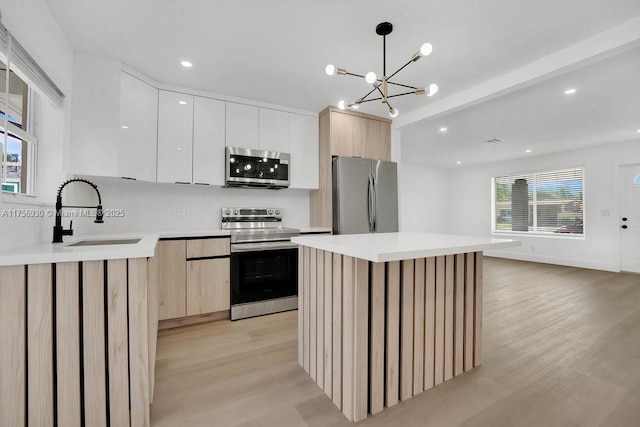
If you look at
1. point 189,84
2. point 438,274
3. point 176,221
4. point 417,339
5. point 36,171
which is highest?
point 189,84

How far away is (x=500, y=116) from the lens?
12.9 feet

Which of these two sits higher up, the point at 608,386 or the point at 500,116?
the point at 500,116

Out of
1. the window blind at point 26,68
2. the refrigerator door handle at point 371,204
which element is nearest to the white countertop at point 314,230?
the refrigerator door handle at point 371,204

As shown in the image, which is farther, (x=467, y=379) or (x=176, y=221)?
(x=176, y=221)

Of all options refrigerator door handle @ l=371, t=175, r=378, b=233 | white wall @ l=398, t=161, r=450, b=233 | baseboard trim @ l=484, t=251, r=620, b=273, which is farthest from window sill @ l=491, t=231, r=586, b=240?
refrigerator door handle @ l=371, t=175, r=378, b=233

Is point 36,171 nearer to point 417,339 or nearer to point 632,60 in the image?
point 417,339

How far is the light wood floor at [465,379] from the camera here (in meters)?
1.46

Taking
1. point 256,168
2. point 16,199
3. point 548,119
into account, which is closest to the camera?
point 16,199

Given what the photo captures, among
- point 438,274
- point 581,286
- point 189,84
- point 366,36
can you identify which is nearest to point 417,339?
point 438,274

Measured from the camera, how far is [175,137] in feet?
9.72

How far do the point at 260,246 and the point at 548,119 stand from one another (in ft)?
14.6

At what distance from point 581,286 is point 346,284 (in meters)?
4.81

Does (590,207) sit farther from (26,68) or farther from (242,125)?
(26,68)

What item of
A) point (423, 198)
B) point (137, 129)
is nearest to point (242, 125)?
point (137, 129)
